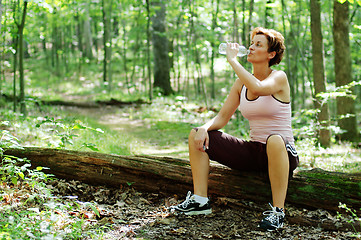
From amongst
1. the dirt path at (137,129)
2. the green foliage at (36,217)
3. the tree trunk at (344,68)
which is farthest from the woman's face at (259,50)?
the tree trunk at (344,68)

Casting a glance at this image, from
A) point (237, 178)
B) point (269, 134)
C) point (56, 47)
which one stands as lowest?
point (237, 178)

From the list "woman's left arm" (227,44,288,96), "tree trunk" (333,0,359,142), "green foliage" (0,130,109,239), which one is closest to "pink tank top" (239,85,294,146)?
"woman's left arm" (227,44,288,96)

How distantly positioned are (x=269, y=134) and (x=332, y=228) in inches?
41.0

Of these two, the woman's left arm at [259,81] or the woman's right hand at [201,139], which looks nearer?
the woman's left arm at [259,81]

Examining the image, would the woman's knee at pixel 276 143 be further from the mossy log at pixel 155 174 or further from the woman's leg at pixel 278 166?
the mossy log at pixel 155 174

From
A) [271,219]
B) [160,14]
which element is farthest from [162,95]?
[271,219]

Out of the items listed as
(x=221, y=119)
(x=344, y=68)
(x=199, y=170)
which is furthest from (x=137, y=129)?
(x=199, y=170)

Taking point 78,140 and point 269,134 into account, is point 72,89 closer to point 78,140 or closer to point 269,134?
point 78,140

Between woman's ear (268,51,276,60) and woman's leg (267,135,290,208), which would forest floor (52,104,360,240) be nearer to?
woman's leg (267,135,290,208)

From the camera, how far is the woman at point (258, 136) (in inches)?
124

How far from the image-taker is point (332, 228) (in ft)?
10.2

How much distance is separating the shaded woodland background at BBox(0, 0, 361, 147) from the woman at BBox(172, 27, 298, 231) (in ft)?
8.16

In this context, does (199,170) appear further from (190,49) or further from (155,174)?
(190,49)

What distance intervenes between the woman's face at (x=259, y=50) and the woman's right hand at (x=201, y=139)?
90 centimetres
